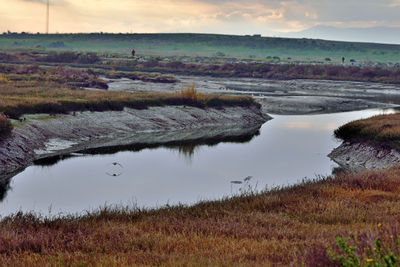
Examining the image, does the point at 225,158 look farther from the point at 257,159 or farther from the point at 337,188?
the point at 337,188

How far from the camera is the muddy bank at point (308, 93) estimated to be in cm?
5625

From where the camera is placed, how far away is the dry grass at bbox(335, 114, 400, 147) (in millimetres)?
27125

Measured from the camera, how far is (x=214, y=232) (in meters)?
10.0

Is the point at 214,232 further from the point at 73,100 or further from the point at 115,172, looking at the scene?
the point at 73,100

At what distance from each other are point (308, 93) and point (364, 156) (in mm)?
45292

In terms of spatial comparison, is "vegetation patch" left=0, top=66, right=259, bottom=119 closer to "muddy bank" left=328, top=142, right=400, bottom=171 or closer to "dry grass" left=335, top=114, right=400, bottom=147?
"dry grass" left=335, top=114, right=400, bottom=147

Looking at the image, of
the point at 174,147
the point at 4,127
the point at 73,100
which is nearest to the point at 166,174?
the point at 174,147

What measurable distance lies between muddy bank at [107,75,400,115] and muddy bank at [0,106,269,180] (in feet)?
31.4

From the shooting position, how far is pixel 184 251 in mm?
8602

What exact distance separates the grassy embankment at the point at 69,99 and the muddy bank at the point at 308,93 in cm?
691

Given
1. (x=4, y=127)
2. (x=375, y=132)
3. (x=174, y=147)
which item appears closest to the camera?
(x=4, y=127)

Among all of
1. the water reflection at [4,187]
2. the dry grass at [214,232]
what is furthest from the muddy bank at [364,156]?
the water reflection at [4,187]

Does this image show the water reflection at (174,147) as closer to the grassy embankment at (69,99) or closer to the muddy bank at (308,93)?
the grassy embankment at (69,99)

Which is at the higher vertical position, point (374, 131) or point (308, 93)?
point (374, 131)
